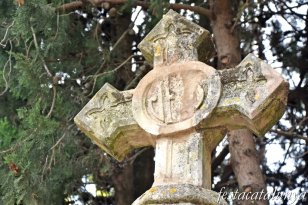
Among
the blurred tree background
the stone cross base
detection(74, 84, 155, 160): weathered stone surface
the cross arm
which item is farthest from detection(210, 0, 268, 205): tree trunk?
the stone cross base

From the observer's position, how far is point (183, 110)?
122 inches

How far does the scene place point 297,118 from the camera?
6.52m

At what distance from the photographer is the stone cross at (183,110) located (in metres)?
2.96

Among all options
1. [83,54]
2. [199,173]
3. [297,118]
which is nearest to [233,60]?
[83,54]

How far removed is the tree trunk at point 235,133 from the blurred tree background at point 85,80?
10 millimetres

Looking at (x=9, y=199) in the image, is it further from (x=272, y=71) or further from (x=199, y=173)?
(x=272, y=71)

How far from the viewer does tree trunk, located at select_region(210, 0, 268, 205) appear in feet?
15.5

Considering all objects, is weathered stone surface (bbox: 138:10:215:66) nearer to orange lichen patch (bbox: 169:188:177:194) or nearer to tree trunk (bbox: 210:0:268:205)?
orange lichen patch (bbox: 169:188:177:194)

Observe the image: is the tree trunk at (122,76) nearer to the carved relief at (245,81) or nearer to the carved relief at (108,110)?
the carved relief at (108,110)

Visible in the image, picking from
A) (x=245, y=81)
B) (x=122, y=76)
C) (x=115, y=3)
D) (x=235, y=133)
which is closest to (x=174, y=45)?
(x=245, y=81)

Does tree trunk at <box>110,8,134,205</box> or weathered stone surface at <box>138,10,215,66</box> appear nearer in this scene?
weathered stone surface at <box>138,10,215,66</box>

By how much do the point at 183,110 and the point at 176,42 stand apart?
0.40 metres

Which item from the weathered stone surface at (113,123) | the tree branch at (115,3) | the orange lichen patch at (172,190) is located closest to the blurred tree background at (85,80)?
the tree branch at (115,3)

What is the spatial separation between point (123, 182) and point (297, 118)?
72.4 inches
